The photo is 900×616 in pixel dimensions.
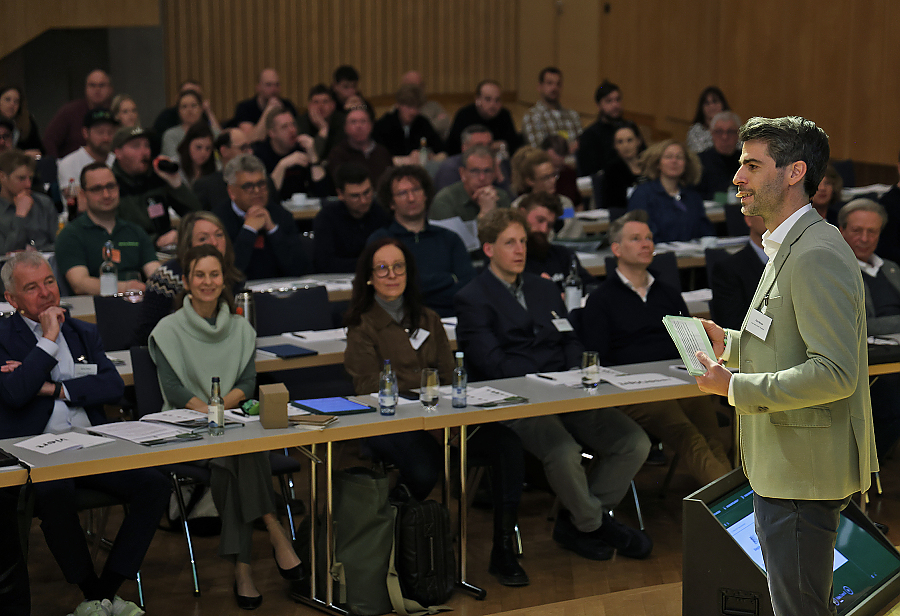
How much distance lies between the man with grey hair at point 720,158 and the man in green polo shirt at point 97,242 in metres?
Answer: 4.73

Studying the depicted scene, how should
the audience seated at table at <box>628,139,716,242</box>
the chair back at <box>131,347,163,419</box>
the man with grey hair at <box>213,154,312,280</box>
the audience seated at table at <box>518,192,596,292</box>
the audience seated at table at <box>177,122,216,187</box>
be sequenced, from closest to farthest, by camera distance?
the chair back at <box>131,347,163,419</box> < the audience seated at table at <box>518,192,596,292</box> < the man with grey hair at <box>213,154,312,280</box> < the audience seated at table at <box>628,139,716,242</box> < the audience seated at table at <box>177,122,216,187</box>

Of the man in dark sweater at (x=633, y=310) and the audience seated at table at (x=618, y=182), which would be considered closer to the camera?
the man in dark sweater at (x=633, y=310)

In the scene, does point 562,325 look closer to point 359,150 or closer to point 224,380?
point 224,380

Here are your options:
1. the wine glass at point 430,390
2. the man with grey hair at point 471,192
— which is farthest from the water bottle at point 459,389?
the man with grey hair at point 471,192

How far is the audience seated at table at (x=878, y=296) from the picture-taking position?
483 centimetres

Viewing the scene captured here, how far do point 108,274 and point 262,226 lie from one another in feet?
3.10

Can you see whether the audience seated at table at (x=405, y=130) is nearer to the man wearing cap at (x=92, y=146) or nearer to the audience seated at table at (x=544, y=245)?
the man wearing cap at (x=92, y=146)

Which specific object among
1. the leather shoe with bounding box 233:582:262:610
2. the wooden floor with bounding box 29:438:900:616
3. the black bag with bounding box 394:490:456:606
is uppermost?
the black bag with bounding box 394:490:456:606

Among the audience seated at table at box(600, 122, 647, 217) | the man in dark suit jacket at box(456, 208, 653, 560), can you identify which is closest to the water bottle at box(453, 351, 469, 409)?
the man in dark suit jacket at box(456, 208, 653, 560)

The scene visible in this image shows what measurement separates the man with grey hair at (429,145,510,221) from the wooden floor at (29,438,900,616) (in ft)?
8.76

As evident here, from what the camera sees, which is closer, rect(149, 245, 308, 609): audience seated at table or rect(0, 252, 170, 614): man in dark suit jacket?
rect(0, 252, 170, 614): man in dark suit jacket

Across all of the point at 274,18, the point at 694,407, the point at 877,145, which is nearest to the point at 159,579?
the point at 694,407

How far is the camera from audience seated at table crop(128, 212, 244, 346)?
4539mm

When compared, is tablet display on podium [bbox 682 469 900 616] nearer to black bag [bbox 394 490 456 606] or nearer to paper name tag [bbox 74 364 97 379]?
black bag [bbox 394 490 456 606]
